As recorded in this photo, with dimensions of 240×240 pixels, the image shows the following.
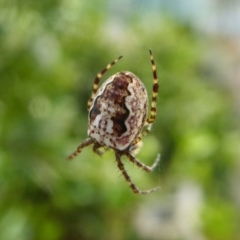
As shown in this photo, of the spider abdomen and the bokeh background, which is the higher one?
the bokeh background

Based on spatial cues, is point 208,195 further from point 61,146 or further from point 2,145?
point 2,145

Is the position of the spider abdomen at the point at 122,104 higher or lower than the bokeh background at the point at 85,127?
lower

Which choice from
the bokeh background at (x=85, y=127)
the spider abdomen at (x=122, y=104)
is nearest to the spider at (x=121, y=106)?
the spider abdomen at (x=122, y=104)

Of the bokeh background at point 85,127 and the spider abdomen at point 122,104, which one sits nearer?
the spider abdomen at point 122,104

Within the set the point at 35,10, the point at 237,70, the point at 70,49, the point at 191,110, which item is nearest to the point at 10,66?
the point at 35,10

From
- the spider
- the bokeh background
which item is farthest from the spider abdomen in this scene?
the bokeh background

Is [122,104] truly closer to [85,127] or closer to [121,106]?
[121,106]

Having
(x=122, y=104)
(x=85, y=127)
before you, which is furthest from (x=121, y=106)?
(x=85, y=127)

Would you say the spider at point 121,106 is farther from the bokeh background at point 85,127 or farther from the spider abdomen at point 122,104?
the bokeh background at point 85,127

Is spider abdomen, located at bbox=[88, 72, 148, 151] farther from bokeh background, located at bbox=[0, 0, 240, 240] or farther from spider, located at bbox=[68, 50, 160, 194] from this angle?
bokeh background, located at bbox=[0, 0, 240, 240]

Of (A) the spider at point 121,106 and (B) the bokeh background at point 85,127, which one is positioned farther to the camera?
(B) the bokeh background at point 85,127
